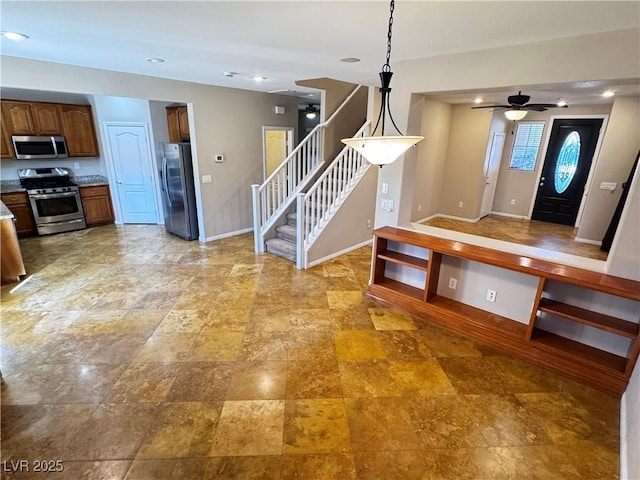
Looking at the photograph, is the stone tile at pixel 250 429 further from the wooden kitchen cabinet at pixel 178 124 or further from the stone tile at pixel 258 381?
the wooden kitchen cabinet at pixel 178 124

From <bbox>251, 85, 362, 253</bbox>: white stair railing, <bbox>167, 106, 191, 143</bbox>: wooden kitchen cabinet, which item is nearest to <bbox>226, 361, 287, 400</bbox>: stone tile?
<bbox>251, 85, 362, 253</bbox>: white stair railing

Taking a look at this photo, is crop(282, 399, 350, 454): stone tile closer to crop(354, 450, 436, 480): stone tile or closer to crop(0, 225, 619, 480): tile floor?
crop(0, 225, 619, 480): tile floor

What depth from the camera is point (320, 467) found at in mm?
1833

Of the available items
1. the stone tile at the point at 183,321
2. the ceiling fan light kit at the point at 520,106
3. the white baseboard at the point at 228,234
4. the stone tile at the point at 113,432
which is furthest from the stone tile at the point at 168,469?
the ceiling fan light kit at the point at 520,106

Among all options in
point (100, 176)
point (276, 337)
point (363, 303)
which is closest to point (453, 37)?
point (363, 303)

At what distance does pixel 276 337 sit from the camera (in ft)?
9.86

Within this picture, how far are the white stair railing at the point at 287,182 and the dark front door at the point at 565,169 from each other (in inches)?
185

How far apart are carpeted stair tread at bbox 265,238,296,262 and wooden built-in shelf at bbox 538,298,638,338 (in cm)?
323

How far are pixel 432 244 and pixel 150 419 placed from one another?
2.84 m

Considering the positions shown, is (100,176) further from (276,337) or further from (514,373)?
(514,373)

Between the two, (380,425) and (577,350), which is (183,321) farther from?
(577,350)

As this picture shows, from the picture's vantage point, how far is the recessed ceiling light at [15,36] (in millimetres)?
2596

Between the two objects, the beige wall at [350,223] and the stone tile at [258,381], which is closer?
the stone tile at [258,381]

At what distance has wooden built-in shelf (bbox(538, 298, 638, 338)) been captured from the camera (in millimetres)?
2367
